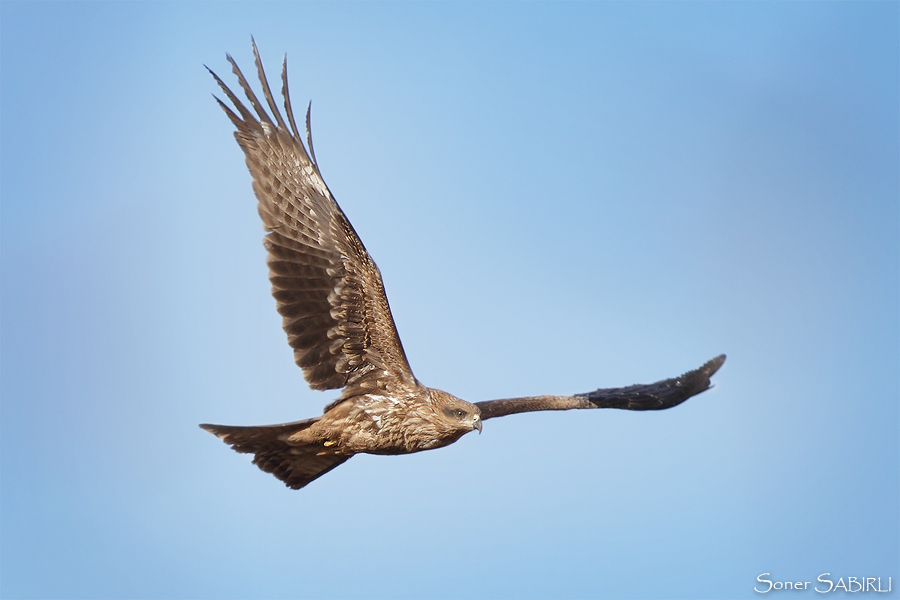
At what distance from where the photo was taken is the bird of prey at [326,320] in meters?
8.80

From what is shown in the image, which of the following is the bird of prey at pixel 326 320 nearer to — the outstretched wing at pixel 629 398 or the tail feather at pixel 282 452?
the tail feather at pixel 282 452

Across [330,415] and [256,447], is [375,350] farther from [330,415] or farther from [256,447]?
[256,447]

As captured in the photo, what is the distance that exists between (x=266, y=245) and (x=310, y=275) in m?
0.46

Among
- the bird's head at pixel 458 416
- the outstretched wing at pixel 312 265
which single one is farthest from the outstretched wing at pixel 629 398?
the outstretched wing at pixel 312 265

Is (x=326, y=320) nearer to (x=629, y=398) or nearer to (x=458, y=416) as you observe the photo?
(x=458, y=416)

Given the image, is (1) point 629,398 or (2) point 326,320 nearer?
(2) point 326,320

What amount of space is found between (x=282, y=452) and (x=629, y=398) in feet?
13.2

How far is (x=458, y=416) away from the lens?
876 centimetres

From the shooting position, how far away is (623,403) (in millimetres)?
11062

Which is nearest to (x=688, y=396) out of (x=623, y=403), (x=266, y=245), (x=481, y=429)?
(x=623, y=403)

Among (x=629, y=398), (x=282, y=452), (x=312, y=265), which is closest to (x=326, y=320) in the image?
(x=312, y=265)

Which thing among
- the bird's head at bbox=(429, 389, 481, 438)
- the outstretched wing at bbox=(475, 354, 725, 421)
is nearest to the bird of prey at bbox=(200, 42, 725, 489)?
the bird's head at bbox=(429, 389, 481, 438)

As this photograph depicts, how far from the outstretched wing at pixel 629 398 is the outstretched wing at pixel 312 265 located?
154 cm

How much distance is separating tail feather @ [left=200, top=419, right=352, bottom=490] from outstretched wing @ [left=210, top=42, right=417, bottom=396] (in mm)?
552
